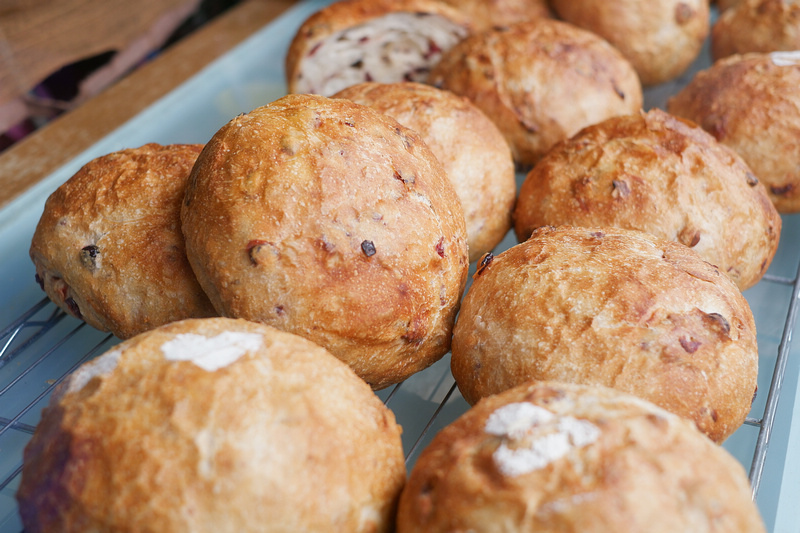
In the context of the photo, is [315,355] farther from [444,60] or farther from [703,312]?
[444,60]

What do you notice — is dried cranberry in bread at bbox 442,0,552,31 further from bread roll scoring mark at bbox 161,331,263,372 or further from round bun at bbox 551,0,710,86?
bread roll scoring mark at bbox 161,331,263,372

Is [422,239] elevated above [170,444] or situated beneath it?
situated beneath

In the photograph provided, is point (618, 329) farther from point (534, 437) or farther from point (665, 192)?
point (665, 192)

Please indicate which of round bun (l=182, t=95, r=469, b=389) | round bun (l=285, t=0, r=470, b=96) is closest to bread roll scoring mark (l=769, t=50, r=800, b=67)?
round bun (l=285, t=0, r=470, b=96)

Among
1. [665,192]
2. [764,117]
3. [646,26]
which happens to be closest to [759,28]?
[646,26]

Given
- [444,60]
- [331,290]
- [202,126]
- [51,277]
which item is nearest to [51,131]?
[202,126]

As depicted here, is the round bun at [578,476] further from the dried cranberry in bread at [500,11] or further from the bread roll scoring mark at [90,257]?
the dried cranberry in bread at [500,11]

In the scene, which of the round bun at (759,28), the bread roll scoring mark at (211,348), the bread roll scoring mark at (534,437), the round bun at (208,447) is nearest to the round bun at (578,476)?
the bread roll scoring mark at (534,437)
